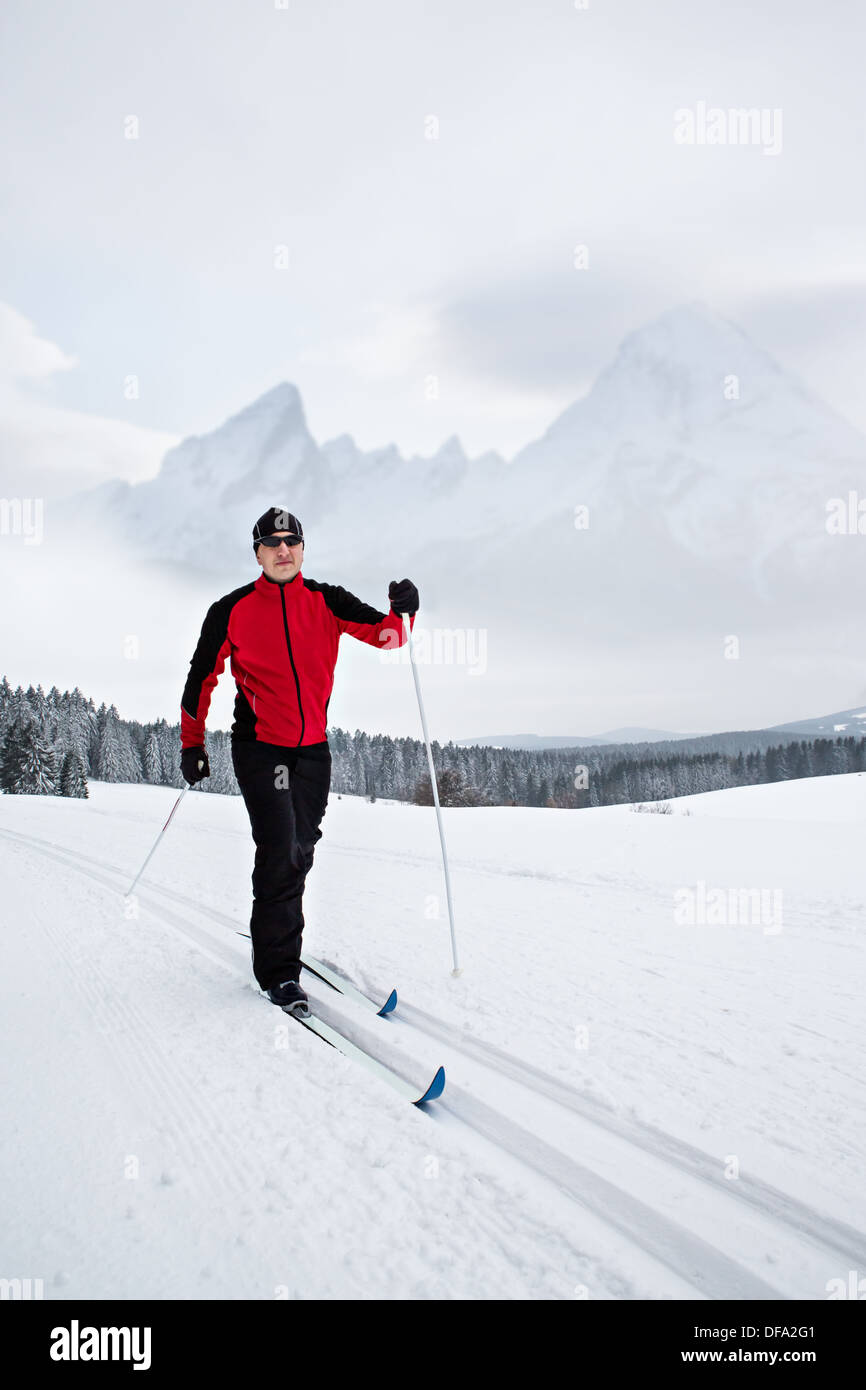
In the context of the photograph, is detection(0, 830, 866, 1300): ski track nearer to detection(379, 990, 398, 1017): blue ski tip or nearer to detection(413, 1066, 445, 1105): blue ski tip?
detection(413, 1066, 445, 1105): blue ski tip

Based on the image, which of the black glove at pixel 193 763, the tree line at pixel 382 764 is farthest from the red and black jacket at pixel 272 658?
the tree line at pixel 382 764

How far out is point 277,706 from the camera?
3.79m

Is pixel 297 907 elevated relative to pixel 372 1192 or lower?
elevated

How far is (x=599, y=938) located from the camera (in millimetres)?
4855

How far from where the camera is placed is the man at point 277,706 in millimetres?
3631

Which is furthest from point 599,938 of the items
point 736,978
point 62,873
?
→ point 62,873

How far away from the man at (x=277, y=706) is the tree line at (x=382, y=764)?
34.5 metres

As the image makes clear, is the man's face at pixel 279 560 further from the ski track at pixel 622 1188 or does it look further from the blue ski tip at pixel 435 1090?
the blue ski tip at pixel 435 1090

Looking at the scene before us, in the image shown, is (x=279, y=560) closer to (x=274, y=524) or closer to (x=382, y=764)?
(x=274, y=524)
